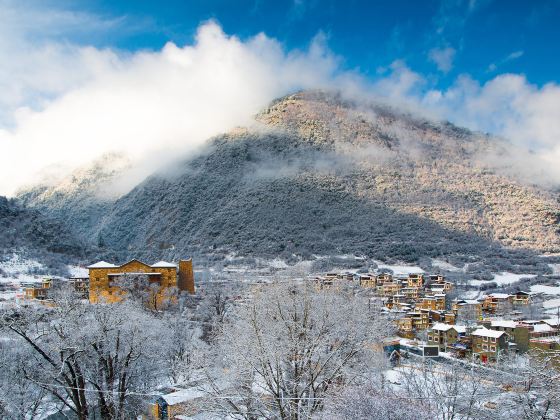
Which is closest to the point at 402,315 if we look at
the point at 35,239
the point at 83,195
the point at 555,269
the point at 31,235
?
the point at 555,269

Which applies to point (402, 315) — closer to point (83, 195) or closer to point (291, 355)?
point (291, 355)

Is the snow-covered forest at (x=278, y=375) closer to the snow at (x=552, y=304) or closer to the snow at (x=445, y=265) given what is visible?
the snow at (x=552, y=304)

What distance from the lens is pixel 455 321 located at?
138ft

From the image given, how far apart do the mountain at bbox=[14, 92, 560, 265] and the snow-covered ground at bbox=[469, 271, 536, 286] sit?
7.54 metres

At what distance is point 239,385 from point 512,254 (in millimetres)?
82902

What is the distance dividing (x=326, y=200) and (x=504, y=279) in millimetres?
39630

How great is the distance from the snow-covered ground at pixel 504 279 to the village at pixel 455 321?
6955 mm

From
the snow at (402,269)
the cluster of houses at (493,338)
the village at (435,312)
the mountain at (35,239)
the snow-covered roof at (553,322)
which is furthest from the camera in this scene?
the snow at (402,269)

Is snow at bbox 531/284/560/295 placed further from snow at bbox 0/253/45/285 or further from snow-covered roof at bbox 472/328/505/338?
snow at bbox 0/253/45/285

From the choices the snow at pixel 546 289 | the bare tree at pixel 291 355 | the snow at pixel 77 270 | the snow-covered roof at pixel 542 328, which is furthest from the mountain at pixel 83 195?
the bare tree at pixel 291 355

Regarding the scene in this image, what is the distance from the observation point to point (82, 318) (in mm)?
14945

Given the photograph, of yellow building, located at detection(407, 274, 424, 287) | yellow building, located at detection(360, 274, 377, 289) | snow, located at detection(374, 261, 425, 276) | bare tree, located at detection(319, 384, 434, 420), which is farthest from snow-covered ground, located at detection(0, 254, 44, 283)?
bare tree, located at detection(319, 384, 434, 420)

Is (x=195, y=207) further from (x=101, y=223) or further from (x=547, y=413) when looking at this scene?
(x=547, y=413)

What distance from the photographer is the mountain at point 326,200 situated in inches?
3438
